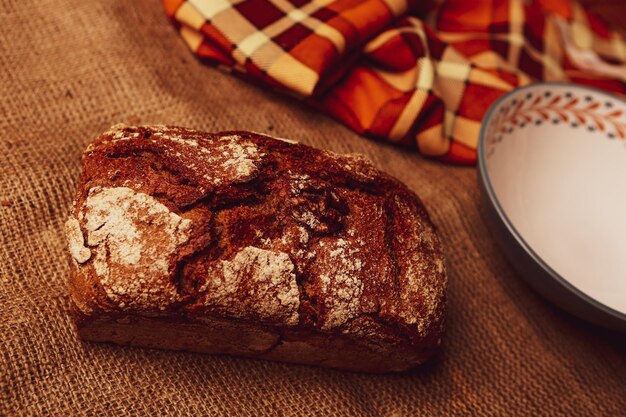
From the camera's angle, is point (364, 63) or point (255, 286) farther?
point (364, 63)

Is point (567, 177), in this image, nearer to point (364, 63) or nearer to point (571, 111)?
point (571, 111)

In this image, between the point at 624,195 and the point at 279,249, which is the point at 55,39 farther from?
the point at 624,195

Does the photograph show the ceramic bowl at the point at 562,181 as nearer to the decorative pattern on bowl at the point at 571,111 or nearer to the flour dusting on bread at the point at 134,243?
the decorative pattern on bowl at the point at 571,111

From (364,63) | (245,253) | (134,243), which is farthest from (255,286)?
(364,63)

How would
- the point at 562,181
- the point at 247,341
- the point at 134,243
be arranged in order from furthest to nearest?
the point at 562,181, the point at 247,341, the point at 134,243

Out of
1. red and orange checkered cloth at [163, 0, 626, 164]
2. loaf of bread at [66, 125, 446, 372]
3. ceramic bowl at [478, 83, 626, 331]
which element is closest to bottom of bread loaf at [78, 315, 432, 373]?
loaf of bread at [66, 125, 446, 372]

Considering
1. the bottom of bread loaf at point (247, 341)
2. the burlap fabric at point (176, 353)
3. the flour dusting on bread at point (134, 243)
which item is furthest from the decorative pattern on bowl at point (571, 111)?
the flour dusting on bread at point (134, 243)
